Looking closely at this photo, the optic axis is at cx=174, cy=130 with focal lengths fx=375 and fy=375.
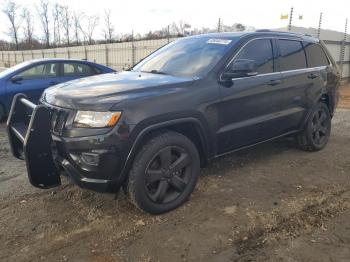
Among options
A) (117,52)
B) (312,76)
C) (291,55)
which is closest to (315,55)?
(312,76)

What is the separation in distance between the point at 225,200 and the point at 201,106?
105 centimetres

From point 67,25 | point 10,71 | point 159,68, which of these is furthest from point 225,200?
point 67,25

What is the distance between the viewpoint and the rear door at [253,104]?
4.11 m

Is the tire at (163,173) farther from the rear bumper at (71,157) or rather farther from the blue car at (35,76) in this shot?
the blue car at (35,76)

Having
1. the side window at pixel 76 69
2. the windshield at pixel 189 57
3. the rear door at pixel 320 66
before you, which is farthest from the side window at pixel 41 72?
the rear door at pixel 320 66

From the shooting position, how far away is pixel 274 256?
117 inches

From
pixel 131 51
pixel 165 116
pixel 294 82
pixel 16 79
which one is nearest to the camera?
pixel 165 116

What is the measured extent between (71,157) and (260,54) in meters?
2.66

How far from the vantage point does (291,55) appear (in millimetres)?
5168

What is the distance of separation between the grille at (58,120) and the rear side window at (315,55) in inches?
147

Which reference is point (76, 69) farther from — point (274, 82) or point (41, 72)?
point (274, 82)

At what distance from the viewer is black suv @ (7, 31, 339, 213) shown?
3.25 m

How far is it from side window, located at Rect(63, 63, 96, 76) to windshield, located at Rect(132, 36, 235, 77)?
14.1 feet

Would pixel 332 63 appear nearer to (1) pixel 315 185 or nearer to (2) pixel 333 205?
(1) pixel 315 185
